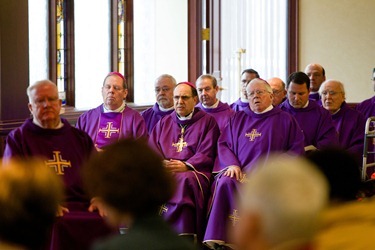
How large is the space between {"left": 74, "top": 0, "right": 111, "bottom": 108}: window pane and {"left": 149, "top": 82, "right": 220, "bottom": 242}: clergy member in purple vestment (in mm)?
1911

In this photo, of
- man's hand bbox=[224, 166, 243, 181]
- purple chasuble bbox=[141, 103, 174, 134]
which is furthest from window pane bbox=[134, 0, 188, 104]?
man's hand bbox=[224, 166, 243, 181]

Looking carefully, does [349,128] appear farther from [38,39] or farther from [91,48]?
[38,39]

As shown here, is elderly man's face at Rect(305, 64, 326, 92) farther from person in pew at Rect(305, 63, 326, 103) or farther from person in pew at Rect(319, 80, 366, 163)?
person in pew at Rect(319, 80, 366, 163)

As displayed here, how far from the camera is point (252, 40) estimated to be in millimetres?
12781

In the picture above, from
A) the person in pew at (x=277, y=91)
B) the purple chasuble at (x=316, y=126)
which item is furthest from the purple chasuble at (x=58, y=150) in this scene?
the person in pew at (x=277, y=91)

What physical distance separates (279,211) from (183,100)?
18.4ft

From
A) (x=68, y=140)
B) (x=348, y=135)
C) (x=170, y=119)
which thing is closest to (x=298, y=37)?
(x=348, y=135)

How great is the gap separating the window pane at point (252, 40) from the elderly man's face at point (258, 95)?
14.3 feet

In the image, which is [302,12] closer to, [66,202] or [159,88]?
[159,88]

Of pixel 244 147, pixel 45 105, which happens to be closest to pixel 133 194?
pixel 45 105

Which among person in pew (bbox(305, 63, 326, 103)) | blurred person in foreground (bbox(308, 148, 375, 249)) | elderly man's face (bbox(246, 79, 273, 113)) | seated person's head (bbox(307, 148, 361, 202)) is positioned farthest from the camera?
person in pew (bbox(305, 63, 326, 103))

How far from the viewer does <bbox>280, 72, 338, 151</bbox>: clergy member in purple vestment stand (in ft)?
26.4

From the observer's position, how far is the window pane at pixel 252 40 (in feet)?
39.1

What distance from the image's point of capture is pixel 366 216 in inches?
96.0
